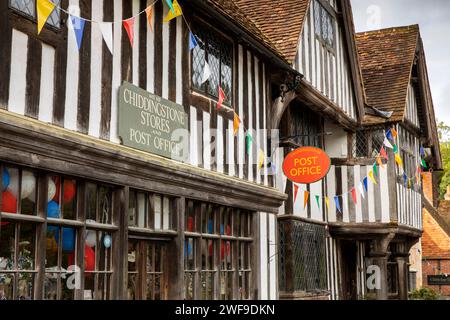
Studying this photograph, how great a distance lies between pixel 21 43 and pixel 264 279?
5610 millimetres

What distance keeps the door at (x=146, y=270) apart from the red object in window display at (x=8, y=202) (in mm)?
1865

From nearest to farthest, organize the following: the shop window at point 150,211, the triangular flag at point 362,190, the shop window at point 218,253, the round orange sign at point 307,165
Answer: the shop window at point 150,211 → the shop window at point 218,253 → the round orange sign at point 307,165 → the triangular flag at point 362,190

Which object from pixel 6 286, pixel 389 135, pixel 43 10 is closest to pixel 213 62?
pixel 43 10

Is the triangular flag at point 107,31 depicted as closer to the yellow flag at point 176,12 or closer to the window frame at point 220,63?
the yellow flag at point 176,12

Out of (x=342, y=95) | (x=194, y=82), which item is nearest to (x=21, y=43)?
(x=194, y=82)

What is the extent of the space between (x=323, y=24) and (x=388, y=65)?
3789mm

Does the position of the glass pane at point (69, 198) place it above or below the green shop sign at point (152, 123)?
below

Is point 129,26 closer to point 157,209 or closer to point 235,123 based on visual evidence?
point 157,209

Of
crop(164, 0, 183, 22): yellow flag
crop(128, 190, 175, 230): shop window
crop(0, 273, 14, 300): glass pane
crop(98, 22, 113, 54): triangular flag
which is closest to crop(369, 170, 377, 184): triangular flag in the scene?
crop(128, 190, 175, 230): shop window

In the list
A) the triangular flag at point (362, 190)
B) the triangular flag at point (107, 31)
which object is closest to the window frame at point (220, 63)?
the triangular flag at point (107, 31)

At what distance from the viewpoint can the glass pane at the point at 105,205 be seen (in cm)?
680

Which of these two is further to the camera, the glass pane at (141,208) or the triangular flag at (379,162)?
the triangular flag at (379,162)

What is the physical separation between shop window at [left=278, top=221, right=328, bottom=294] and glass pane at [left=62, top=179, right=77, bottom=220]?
6.00 metres

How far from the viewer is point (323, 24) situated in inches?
527
